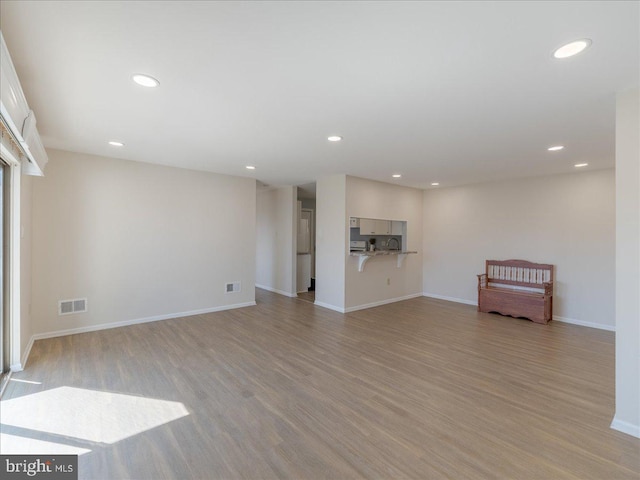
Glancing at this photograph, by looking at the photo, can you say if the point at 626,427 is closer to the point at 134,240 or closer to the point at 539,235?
the point at 539,235

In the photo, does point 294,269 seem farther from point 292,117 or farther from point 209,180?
point 292,117

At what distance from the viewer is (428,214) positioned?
6840 millimetres

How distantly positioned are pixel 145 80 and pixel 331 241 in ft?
12.8

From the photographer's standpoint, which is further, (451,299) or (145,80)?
(451,299)

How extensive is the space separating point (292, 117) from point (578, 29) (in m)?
1.94

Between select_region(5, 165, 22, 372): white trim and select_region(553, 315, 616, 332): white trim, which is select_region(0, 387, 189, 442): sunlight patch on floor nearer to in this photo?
select_region(5, 165, 22, 372): white trim

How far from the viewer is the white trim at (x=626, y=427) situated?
205 centimetres

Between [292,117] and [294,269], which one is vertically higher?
[292,117]

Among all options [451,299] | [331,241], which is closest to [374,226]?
[331,241]

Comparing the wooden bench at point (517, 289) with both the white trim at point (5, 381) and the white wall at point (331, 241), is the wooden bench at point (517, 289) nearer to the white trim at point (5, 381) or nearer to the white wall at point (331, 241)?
the white wall at point (331, 241)

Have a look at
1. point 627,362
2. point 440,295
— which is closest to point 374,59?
point 627,362

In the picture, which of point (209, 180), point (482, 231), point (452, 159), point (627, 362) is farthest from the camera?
point (482, 231)

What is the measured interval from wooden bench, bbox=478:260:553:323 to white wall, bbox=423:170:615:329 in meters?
0.16

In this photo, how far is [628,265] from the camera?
2078mm
